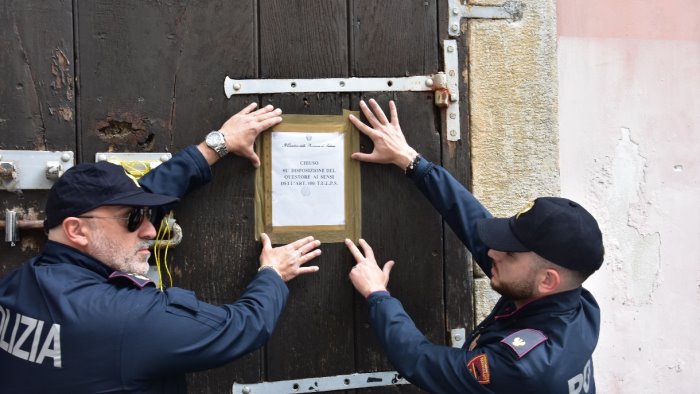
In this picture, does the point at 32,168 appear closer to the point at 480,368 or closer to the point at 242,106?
the point at 242,106

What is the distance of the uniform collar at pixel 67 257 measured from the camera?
138cm

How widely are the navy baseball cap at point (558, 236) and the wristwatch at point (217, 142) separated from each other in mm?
752

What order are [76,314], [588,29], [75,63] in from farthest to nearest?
1. [588,29]
2. [75,63]
3. [76,314]

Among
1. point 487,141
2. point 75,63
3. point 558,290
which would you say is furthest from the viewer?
point 487,141

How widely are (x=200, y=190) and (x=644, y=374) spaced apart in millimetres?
1613

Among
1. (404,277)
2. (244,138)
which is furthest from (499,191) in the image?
(244,138)

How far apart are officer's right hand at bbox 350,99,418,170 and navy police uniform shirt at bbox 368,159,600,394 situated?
0.39m

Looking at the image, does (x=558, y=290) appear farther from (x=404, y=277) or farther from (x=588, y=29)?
(x=588, y=29)

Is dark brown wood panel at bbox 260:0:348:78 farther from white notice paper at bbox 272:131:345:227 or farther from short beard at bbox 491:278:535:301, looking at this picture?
short beard at bbox 491:278:535:301

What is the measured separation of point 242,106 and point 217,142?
16cm

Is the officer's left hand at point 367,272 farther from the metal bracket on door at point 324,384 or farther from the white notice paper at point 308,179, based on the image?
the metal bracket on door at point 324,384

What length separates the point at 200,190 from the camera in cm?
173

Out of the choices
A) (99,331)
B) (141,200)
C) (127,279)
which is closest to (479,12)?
(141,200)

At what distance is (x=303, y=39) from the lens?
1.79m
